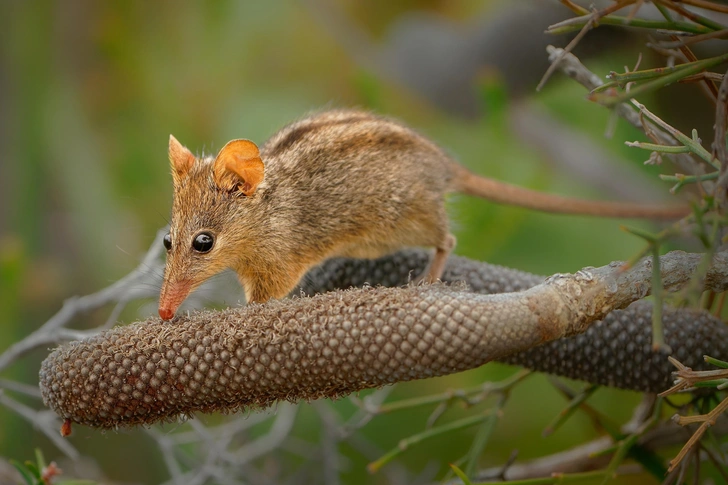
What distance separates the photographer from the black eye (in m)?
1.24

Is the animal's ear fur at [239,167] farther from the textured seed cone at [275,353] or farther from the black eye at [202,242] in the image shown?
the textured seed cone at [275,353]

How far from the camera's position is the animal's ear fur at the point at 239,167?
3.93 feet

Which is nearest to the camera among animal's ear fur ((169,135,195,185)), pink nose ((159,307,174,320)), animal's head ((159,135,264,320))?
pink nose ((159,307,174,320))

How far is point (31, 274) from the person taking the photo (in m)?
2.92

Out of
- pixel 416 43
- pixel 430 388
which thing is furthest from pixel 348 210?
pixel 416 43

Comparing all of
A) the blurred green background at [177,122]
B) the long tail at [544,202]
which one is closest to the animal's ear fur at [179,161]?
the long tail at [544,202]

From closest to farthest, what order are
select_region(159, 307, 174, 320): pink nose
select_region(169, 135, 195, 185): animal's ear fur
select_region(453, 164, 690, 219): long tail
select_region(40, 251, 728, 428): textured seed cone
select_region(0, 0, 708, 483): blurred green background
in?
1. select_region(40, 251, 728, 428): textured seed cone
2. select_region(159, 307, 174, 320): pink nose
3. select_region(169, 135, 195, 185): animal's ear fur
4. select_region(453, 164, 690, 219): long tail
5. select_region(0, 0, 708, 483): blurred green background

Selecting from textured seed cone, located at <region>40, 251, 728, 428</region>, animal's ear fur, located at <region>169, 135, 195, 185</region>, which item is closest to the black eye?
animal's ear fur, located at <region>169, 135, 195, 185</region>

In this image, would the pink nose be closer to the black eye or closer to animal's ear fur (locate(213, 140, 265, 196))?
the black eye

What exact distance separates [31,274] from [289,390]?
2.40 meters

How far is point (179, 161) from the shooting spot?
131 centimetres

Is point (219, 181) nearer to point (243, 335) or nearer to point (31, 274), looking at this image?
point (243, 335)

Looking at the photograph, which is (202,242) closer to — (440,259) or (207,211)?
(207,211)

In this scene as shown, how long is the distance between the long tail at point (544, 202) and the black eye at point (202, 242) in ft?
1.88
